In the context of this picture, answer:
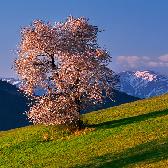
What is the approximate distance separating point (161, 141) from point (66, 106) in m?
15.7

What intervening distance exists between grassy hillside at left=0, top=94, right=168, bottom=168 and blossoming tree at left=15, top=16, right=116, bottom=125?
323 centimetres

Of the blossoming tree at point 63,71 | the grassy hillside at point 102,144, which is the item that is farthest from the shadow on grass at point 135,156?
the blossoming tree at point 63,71

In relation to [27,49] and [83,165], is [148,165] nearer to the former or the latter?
[83,165]

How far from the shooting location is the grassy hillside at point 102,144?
142 feet

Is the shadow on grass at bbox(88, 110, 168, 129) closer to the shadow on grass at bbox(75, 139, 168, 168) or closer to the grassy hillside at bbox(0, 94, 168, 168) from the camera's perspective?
the grassy hillside at bbox(0, 94, 168, 168)

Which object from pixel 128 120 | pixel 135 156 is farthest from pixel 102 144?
pixel 128 120

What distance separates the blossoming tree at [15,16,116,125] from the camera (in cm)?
5912

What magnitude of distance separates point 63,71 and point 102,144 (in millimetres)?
11300

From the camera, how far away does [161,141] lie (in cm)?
4625

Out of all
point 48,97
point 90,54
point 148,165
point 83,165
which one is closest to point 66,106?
point 48,97

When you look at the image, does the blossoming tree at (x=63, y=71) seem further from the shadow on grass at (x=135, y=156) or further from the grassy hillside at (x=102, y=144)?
the shadow on grass at (x=135, y=156)

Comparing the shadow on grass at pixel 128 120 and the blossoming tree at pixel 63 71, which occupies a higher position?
the blossoming tree at pixel 63 71

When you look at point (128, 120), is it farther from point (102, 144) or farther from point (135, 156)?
point (135, 156)

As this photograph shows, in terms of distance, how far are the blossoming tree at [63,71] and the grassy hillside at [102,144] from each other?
10.6ft
